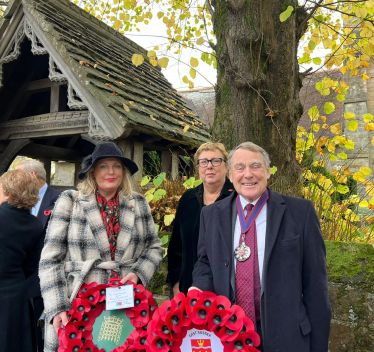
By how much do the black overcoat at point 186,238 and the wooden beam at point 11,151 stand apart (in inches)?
179

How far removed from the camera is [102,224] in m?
2.53

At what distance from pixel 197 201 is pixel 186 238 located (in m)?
0.33

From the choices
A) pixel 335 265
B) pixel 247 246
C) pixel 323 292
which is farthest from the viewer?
pixel 335 265

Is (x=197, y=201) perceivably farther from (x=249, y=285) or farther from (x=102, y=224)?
(x=249, y=285)

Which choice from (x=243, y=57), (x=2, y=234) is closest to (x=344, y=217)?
(x=243, y=57)

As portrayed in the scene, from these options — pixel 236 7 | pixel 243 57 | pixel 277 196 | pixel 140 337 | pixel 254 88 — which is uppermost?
pixel 236 7

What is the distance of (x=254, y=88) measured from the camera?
4.16m

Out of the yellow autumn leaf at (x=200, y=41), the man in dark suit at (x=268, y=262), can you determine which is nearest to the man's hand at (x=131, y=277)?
the man in dark suit at (x=268, y=262)

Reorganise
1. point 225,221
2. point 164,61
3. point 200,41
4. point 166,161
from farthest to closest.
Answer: point 166,161 → point 200,41 → point 164,61 → point 225,221

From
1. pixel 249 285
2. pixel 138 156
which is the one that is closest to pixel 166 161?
pixel 138 156

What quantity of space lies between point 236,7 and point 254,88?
1061mm

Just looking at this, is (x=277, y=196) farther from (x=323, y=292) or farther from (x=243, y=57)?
(x=243, y=57)

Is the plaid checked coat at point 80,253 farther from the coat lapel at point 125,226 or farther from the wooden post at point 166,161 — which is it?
the wooden post at point 166,161

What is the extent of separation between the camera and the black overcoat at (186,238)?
275 centimetres
